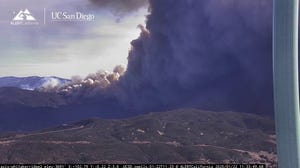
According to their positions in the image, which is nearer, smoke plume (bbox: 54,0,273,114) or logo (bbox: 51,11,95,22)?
logo (bbox: 51,11,95,22)

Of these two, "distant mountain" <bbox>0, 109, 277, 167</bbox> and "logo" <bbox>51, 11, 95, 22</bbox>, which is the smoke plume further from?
"logo" <bbox>51, 11, 95, 22</bbox>

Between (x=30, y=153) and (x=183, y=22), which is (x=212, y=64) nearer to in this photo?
(x=183, y=22)

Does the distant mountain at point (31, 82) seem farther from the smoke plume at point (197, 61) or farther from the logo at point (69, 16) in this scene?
the logo at point (69, 16)

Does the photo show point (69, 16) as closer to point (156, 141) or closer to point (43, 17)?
point (43, 17)

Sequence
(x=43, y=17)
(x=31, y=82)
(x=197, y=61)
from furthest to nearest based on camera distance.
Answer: (x=197, y=61)
(x=31, y=82)
(x=43, y=17)

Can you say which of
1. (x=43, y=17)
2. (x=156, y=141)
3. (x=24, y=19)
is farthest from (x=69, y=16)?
(x=156, y=141)

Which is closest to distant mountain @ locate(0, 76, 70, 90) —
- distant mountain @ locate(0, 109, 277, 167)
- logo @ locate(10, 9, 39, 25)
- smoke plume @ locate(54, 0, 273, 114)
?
smoke plume @ locate(54, 0, 273, 114)
